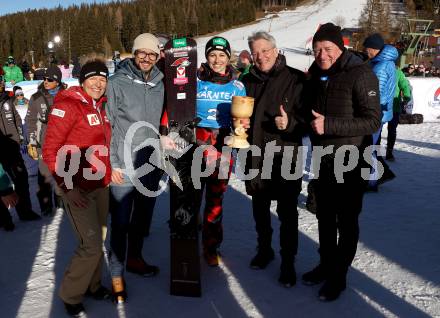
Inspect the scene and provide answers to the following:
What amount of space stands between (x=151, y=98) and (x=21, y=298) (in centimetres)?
185

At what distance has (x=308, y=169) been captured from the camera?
6.50 meters

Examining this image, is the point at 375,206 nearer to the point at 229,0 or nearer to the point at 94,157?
the point at 94,157

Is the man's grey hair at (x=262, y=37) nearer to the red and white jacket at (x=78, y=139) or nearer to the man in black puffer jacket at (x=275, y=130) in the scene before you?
the man in black puffer jacket at (x=275, y=130)

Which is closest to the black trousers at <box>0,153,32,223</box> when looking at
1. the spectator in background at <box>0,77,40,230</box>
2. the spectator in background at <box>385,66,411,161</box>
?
the spectator in background at <box>0,77,40,230</box>

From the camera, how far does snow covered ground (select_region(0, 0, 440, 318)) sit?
282cm

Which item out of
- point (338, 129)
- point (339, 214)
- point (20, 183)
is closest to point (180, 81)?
point (338, 129)

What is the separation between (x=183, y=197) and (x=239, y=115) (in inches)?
31.1

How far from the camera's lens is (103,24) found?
59.4 m

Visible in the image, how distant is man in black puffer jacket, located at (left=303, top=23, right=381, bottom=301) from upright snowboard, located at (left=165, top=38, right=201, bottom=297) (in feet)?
3.06

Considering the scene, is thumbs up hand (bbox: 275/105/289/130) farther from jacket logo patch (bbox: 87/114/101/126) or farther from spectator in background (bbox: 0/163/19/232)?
spectator in background (bbox: 0/163/19/232)

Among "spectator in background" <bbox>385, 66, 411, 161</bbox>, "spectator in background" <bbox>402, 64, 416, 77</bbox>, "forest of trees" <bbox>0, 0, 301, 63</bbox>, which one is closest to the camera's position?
"spectator in background" <bbox>385, 66, 411, 161</bbox>

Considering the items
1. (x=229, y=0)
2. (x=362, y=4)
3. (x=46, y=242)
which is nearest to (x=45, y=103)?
(x=46, y=242)

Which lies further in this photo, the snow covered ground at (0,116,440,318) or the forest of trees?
the forest of trees

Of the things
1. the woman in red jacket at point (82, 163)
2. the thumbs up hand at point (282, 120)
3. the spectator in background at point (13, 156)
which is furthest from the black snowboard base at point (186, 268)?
the spectator in background at point (13, 156)
